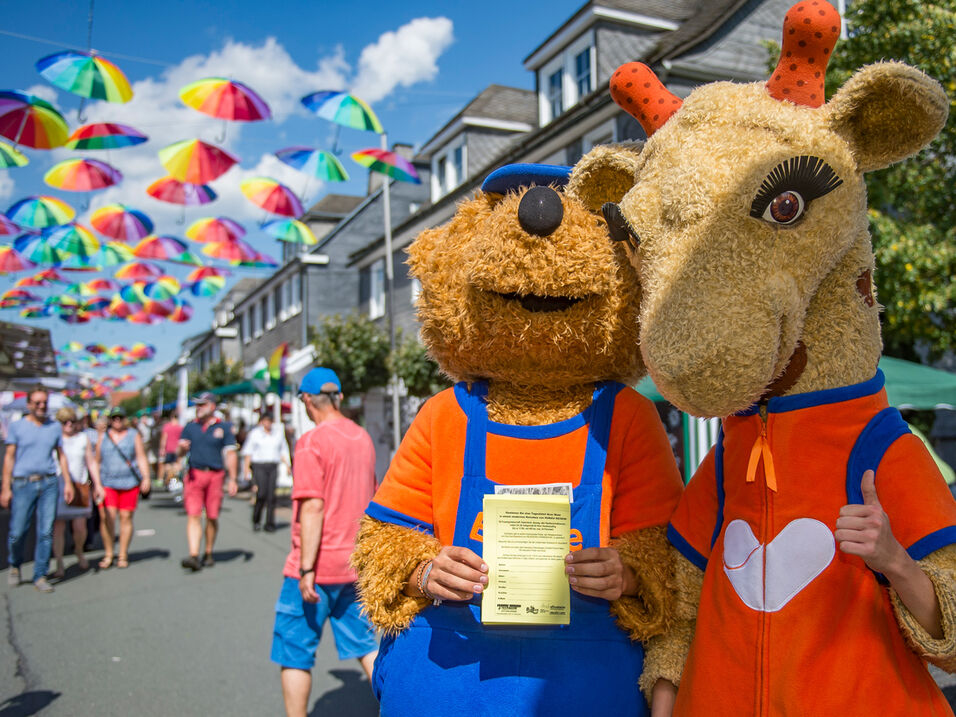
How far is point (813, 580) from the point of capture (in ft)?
4.80

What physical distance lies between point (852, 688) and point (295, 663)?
2926 millimetres

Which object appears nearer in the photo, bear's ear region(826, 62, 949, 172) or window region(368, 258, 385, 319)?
bear's ear region(826, 62, 949, 172)

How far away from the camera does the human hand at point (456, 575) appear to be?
1.70 m

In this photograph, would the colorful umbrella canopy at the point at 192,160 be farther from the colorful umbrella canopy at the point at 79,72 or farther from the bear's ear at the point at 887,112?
the bear's ear at the point at 887,112

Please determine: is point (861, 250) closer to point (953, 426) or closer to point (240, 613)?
point (240, 613)

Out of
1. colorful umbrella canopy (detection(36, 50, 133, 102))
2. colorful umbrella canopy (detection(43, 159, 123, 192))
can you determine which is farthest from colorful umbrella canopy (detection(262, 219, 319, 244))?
colorful umbrella canopy (detection(36, 50, 133, 102))

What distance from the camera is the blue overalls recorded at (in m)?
1.76

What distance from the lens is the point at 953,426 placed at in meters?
12.3

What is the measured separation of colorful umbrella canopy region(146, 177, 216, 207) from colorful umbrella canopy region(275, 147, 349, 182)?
1.95 m

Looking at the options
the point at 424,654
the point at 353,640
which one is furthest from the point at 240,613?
the point at 424,654

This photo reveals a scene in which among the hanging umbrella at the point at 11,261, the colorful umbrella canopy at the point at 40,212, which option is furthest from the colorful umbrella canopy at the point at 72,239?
the hanging umbrella at the point at 11,261

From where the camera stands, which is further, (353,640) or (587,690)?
(353,640)

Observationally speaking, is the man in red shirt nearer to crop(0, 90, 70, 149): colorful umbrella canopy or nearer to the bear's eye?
the bear's eye

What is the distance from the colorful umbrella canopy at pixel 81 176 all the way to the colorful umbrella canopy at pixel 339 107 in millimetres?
3752
